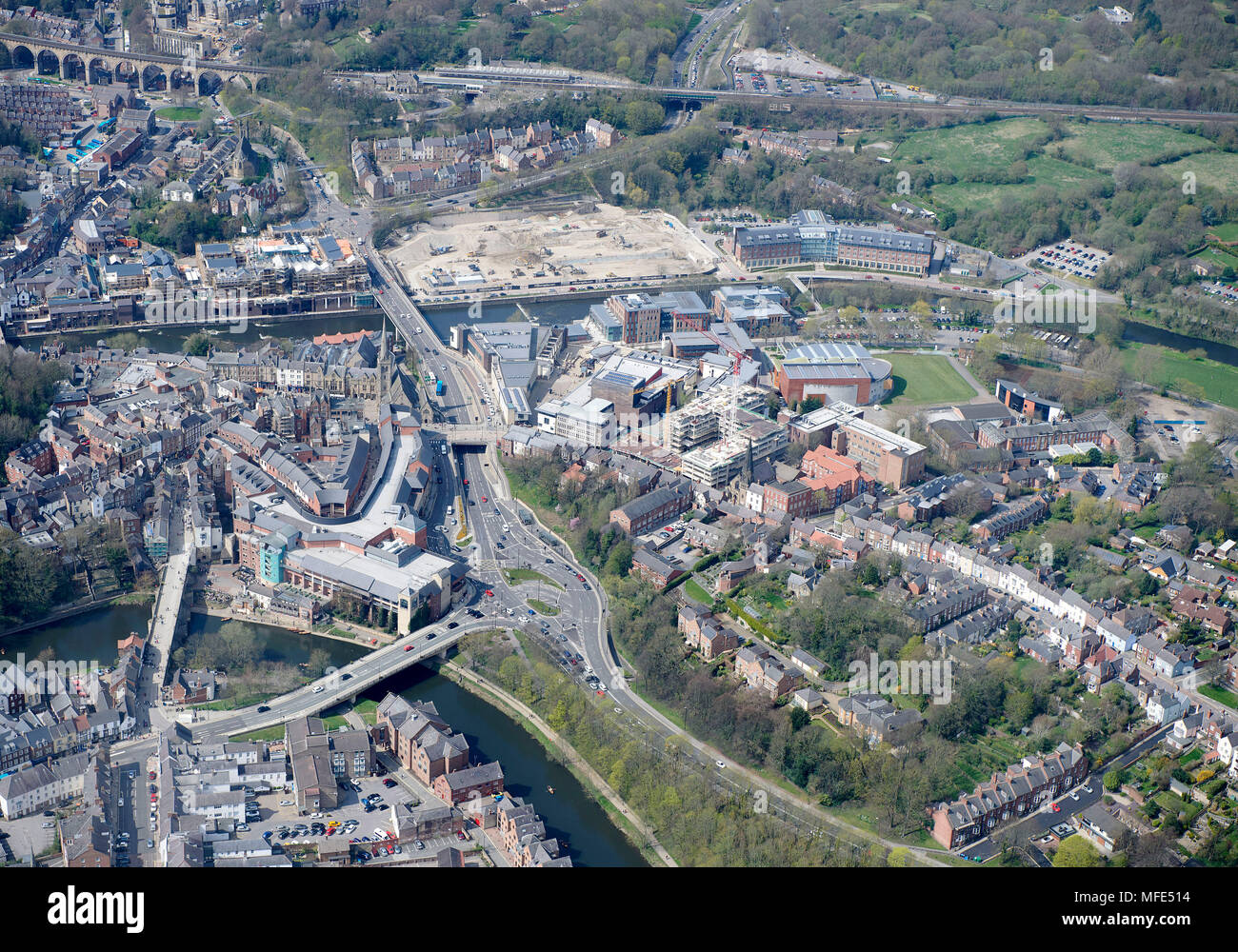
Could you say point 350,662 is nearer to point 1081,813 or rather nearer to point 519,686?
point 519,686

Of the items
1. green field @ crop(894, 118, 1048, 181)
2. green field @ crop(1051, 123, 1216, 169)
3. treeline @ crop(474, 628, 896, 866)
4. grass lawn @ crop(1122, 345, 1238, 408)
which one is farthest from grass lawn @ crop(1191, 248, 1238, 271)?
treeline @ crop(474, 628, 896, 866)

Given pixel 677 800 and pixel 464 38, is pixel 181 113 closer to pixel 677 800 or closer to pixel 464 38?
pixel 464 38

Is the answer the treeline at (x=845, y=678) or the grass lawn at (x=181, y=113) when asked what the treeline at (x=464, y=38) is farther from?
the treeline at (x=845, y=678)

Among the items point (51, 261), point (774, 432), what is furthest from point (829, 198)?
point (51, 261)

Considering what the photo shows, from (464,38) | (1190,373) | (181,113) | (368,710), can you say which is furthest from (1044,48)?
(368,710)

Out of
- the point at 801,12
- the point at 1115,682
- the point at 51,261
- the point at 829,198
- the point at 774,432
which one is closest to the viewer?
the point at 1115,682

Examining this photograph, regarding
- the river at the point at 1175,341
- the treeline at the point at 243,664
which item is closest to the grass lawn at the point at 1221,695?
the treeline at the point at 243,664
